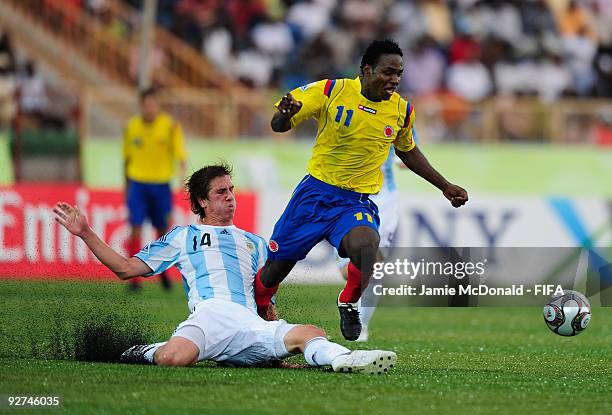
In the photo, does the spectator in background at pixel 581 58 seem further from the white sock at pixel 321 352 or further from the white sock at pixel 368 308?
the white sock at pixel 321 352

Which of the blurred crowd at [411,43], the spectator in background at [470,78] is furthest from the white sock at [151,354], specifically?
the spectator in background at [470,78]

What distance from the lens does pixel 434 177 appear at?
10.1 m

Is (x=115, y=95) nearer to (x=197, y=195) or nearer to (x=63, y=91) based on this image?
(x=63, y=91)

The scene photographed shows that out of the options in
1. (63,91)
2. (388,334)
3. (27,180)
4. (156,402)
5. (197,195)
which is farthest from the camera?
(63,91)

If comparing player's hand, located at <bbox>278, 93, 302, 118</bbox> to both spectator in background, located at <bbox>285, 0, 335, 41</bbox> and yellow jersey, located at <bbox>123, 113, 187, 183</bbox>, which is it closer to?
yellow jersey, located at <bbox>123, 113, 187, 183</bbox>

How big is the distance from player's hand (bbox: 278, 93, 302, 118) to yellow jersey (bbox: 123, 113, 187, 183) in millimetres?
8119

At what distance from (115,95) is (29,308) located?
1246cm

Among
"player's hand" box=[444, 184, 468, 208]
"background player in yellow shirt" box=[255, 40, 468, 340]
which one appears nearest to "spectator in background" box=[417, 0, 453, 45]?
"player's hand" box=[444, 184, 468, 208]

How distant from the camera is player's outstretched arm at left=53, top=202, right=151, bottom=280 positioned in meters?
8.41

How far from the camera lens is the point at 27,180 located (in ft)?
68.5

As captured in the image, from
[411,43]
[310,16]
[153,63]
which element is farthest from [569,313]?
[310,16]

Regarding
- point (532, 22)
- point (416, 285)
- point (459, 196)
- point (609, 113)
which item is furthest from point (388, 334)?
point (532, 22)

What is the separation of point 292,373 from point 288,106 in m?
1.90

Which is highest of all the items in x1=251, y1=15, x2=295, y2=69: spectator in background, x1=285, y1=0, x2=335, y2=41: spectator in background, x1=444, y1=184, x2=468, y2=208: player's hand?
x1=285, y1=0, x2=335, y2=41: spectator in background
